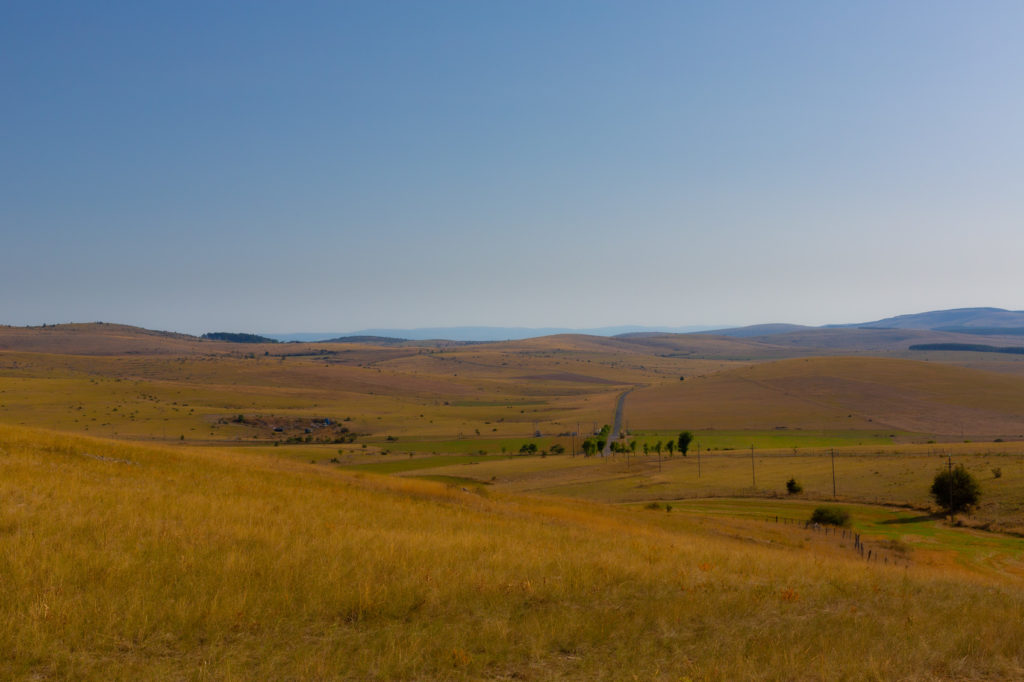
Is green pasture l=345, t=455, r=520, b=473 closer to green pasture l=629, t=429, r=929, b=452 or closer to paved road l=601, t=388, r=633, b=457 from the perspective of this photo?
paved road l=601, t=388, r=633, b=457

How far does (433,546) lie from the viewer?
14.7 metres

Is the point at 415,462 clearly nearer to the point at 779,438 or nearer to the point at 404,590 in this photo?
the point at 779,438

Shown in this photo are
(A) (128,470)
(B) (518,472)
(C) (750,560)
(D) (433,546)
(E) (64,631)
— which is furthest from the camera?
(B) (518,472)

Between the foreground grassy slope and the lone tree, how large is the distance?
45146mm

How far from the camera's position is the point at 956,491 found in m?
52.6

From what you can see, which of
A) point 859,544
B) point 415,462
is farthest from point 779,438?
point 859,544

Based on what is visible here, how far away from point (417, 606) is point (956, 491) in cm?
5767

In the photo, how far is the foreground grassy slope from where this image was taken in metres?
8.58

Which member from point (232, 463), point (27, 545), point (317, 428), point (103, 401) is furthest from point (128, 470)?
point (103, 401)

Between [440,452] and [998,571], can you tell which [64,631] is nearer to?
[998,571]

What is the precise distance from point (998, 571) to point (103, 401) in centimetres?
15394

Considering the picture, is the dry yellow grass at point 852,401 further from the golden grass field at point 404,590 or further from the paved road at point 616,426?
the golden grass field at point 404,590

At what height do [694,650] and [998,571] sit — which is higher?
[694,650]

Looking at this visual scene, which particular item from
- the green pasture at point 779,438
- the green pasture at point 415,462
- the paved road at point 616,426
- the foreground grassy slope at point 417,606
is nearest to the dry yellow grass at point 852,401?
the paved road at point 616,426
